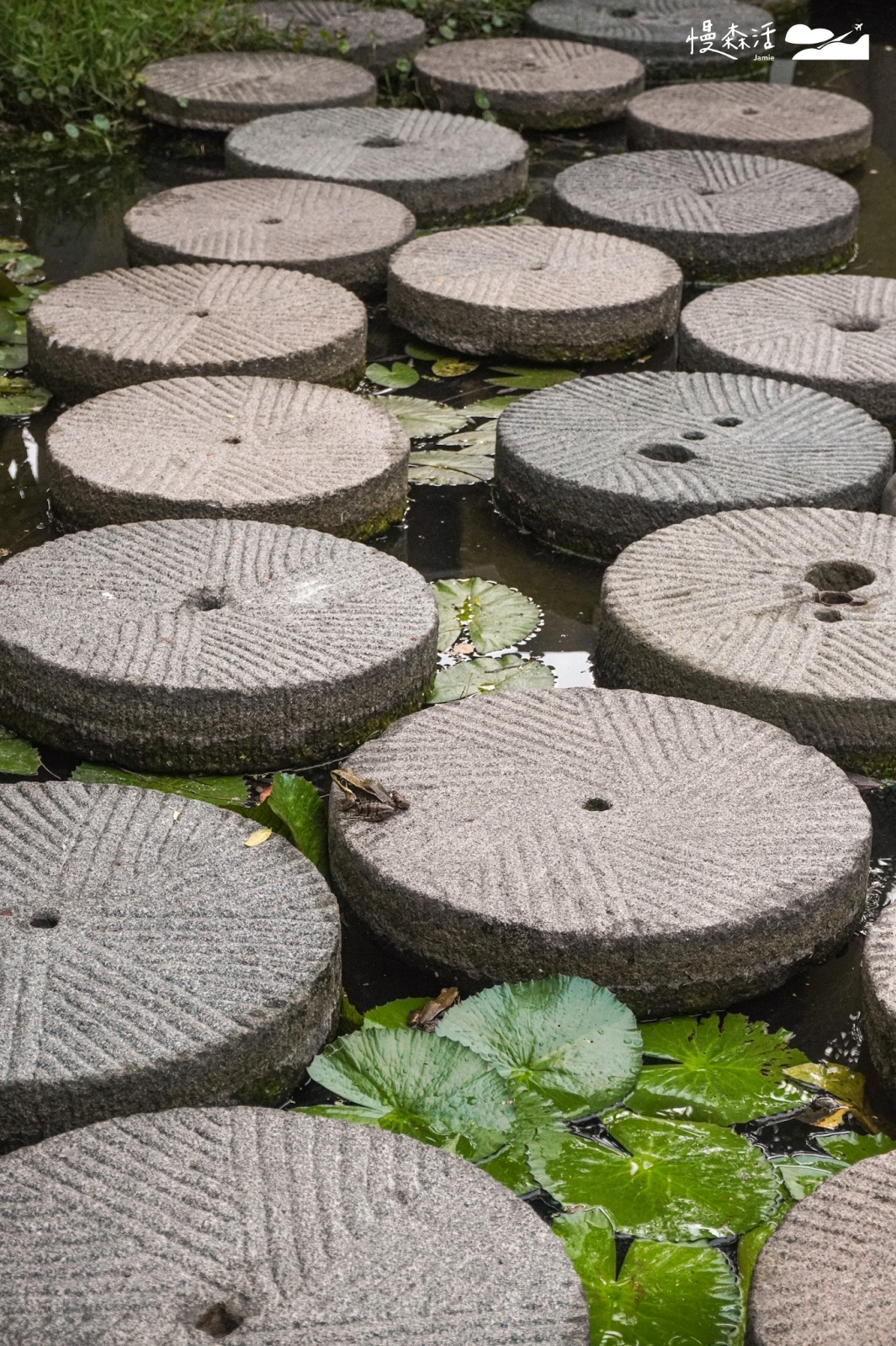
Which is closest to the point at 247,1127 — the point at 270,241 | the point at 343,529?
the point at 343,529

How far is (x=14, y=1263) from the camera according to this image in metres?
1.61

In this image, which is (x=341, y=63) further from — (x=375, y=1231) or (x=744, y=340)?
(x=375, y=1231)

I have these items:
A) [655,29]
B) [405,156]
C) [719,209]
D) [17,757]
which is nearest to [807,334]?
[719,209]

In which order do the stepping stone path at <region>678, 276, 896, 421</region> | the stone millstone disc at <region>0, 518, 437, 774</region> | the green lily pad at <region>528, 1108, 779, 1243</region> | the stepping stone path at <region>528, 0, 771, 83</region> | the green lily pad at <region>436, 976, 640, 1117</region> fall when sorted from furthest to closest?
1. the stepping stone path at <region>528, 0, 771, 83</region>
2. the stepping stone path at <region>678, 276, 896, 421</region>
3. the stone millstone disc at <region>0, 518, 437, 774</region>
4. the green lily pad at <region>436, 976, 640, 1117</region>
5. the green lily pad at <region>528, 1108, 779, 1243</region>

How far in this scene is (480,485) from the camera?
3693mm

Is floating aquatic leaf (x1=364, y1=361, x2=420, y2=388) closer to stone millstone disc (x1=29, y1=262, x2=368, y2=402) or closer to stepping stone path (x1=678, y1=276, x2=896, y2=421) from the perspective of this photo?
stone millstone disc (x1=29, y1=262, x2=368, y2=402)

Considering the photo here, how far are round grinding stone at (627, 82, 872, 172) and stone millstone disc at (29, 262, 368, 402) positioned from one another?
210 centimetres

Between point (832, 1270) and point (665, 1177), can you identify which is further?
point (665, 1177)

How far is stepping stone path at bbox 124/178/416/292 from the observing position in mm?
4488

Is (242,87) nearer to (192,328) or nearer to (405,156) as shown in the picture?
(405,156)

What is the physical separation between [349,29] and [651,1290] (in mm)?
5974

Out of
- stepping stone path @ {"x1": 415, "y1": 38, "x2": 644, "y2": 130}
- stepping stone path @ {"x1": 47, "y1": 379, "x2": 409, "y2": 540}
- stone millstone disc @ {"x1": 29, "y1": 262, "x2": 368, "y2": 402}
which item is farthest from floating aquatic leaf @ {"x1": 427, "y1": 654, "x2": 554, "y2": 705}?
stepping stone path @ {"x1": 415, "y1": 38, "x2": 644, "y2": 130}

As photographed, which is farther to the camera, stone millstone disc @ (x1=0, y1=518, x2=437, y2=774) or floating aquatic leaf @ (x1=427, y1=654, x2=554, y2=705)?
floating aquatic leaf @ (x1=427, y1=654, x2=554, y2=705)

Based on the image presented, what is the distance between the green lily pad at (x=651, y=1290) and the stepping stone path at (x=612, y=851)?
1.25ft
